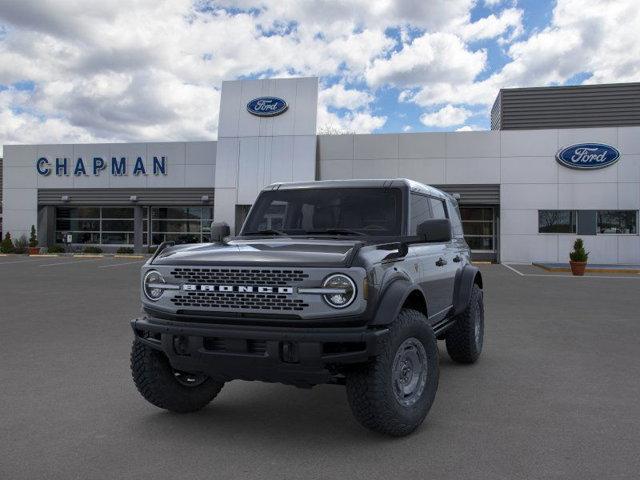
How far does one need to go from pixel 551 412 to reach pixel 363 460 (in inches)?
74.5

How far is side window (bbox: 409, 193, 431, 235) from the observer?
5.01m

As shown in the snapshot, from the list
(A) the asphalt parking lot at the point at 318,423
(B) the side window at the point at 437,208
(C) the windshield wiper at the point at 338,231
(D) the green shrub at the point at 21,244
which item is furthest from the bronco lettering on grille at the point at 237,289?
(D) the green shrub at the point at 21,244

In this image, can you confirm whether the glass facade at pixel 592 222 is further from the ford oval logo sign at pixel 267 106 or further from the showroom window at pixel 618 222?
the ford oval logo sign at pixel 267 106

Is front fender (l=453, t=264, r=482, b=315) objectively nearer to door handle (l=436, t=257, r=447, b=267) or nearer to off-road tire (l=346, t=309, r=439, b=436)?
door handle (l=436, t=257, r=447, b=267)

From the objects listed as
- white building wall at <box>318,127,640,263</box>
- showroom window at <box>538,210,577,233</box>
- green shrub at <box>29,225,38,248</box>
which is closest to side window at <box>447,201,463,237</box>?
white building wall at <box>318,127,640,263</box>

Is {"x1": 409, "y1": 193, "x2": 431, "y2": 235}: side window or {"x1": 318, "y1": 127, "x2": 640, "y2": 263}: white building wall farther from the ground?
{"x1": 318, "y1": 127, "x2": 640, "y2": 263}: white building wall

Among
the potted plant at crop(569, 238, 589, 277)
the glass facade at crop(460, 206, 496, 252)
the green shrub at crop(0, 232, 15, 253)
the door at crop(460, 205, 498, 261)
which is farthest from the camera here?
the green shrub at crop(0, 232, 15, 253)

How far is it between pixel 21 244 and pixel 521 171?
26.6 metres

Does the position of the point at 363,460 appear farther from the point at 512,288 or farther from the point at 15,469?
the point at 512,288

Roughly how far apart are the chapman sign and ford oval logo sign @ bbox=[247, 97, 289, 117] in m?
5.97

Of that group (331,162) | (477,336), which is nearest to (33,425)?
(477,336)

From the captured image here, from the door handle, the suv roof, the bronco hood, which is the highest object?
the suv roof

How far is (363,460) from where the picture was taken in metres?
3.68

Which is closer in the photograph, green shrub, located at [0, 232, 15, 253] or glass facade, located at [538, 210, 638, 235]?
glass facade, located at [538, 210, 638, 235]
